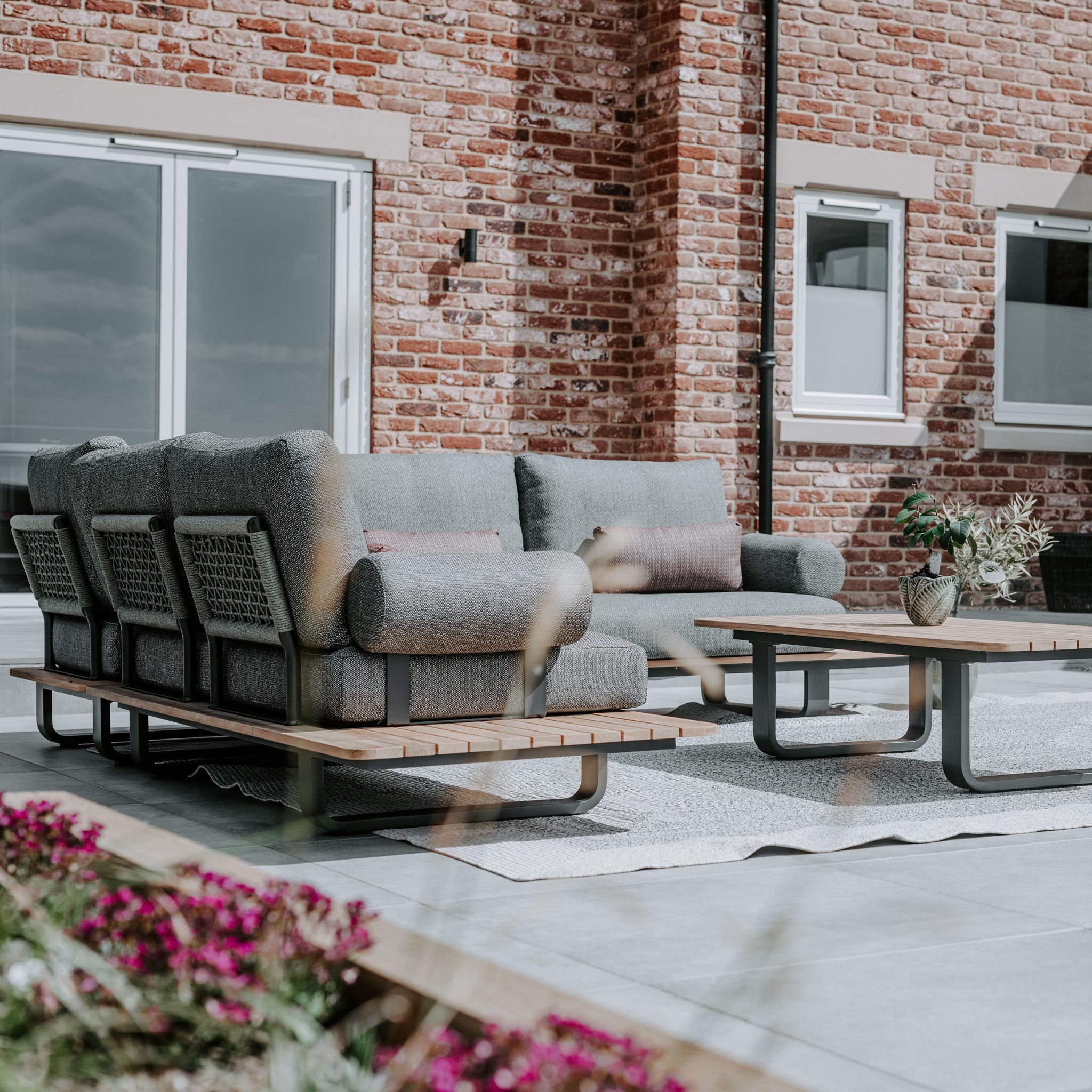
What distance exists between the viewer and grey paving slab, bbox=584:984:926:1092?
2.02m

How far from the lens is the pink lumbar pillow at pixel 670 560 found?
6.04 m

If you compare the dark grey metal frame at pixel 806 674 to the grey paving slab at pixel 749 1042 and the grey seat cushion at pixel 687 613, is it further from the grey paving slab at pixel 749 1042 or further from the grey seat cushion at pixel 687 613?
the grey paving slab at pixel 749 1042

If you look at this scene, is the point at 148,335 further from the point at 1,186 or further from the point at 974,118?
the point at 974,118

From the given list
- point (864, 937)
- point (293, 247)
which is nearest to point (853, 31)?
point (293, 247)

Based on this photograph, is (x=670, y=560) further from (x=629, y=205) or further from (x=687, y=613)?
(x=629, y=205)

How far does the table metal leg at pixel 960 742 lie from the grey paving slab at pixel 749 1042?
6.78 ft

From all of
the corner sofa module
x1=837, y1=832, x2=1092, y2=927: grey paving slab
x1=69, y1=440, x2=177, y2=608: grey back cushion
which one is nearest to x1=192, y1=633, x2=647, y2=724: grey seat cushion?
x1=69, y1=440, x2=177, y2=608: grey back cushion

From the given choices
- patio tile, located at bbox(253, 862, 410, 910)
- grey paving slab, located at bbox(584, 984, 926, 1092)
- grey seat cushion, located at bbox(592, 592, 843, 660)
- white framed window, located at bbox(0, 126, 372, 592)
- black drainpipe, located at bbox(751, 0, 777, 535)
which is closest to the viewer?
grey paving slab, located at bbox(584, 984, 926, 1092)

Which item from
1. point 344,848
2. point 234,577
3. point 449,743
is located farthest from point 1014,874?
point 234,577

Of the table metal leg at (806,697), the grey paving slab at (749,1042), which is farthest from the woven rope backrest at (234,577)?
the table metal leg at (806,697)

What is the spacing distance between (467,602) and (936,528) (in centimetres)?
203

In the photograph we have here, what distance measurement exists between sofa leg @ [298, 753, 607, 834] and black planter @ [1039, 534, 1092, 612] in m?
4.98

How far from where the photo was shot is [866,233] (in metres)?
8.34

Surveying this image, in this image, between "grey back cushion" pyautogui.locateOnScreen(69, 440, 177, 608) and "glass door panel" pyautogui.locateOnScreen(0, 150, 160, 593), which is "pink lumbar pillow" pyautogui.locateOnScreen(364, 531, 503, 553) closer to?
"grey back cushion" pyautogui.locateOnScreen(69, 440, 177, 608)
